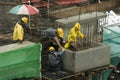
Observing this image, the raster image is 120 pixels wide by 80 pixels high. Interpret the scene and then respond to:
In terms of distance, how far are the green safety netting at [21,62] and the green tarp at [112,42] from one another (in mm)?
4512

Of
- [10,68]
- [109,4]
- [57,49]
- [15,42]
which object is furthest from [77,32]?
[109,4]

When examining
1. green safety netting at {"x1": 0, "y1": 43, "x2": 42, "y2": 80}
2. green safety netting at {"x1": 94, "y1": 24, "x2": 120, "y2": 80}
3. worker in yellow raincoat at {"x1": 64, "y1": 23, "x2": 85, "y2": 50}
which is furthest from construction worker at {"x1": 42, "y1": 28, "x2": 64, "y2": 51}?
green safety netting at {"x1": 94, "y1": 24, "x2": 120, "y2": 80}

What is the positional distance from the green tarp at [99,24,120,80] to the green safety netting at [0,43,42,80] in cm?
451

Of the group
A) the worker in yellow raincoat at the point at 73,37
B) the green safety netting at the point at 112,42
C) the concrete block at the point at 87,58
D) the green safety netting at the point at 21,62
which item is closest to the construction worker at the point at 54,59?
the concrete block at the point at 87,58

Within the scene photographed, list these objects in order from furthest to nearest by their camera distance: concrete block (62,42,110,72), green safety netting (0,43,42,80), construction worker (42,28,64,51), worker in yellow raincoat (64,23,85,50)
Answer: worker in yellow raincoat (64,23,85,50)
construction worker (42,28,64,51)
concrete block (62,42,110,72)
green safety netting (0,43,42,80)

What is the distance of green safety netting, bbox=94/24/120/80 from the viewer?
70.1 ft

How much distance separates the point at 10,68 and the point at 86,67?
372cm

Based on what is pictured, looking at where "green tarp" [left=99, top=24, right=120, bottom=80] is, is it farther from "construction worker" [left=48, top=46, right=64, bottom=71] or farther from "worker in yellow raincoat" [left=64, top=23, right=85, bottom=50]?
"construction worker" [left=48, top=46, right=64, bottom=71]

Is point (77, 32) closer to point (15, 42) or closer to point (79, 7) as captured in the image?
point (15, 42)

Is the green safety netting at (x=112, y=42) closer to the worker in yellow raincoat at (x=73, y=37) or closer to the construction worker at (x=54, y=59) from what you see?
the worker in yellow raincoat at (x=73, y=37)

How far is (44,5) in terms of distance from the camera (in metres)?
26.5

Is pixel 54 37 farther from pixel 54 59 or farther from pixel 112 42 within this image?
pixel 112 42

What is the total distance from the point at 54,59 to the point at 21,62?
72.7 inches

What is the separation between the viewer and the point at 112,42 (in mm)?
21797
